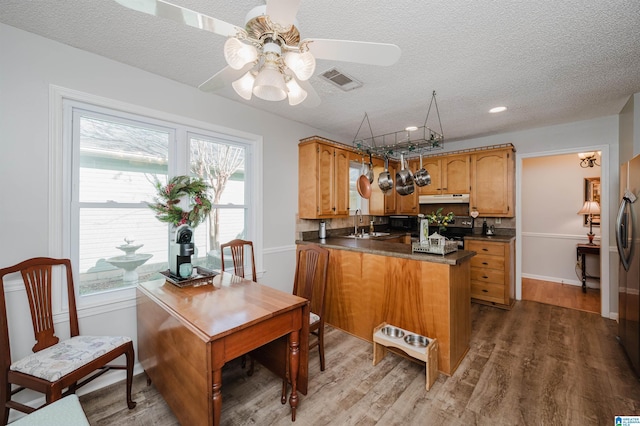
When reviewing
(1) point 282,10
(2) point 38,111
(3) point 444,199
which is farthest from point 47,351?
(3) point 444,199

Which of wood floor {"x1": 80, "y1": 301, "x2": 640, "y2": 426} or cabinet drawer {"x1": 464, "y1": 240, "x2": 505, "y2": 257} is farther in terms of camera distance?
cabinet drawer {"x1": 464, "y1": 240, "x2": 505, "y2": 257}

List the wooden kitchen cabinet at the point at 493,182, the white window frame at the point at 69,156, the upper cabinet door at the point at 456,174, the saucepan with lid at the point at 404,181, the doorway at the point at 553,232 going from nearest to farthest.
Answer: the white window frame at the point at 69,156
the saucepan with lid at the point at 404,181
the wooden kitchen cabinet at the point at 493,182
the doorway at the point at 553,232
the upper cabinet door at the point at 456,174

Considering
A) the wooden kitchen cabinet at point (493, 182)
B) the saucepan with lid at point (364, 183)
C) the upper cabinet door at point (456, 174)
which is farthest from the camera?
the upper cabinet door at point (456, 174)

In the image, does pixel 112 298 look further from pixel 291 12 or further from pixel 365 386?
pixel 291 12

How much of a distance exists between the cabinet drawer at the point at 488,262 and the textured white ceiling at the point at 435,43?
2.02 m

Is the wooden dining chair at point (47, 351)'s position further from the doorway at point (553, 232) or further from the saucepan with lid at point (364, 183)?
the doorway at point (553, 232)

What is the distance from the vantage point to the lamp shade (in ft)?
13.9

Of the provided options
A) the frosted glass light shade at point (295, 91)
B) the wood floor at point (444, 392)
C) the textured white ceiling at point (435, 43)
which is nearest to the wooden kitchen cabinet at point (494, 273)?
the wood floor at point (444, 392)

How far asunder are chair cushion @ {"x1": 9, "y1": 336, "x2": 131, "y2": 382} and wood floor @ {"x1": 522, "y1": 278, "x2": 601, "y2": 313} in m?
5.24

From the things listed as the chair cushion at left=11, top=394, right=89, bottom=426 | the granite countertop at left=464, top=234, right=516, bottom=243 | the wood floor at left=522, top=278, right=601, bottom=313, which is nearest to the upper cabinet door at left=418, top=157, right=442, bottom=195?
the granite countertop at left=464, top=234, right=516, bottom=243

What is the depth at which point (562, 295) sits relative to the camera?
4.16 metres

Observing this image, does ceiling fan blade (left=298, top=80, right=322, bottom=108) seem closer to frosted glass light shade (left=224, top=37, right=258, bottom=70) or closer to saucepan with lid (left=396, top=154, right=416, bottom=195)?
frosted glass light shade (left=224, top=37, right=258, bottom=70)

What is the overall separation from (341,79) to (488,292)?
Result: 11.7ft

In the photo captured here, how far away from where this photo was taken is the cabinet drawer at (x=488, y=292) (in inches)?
145
